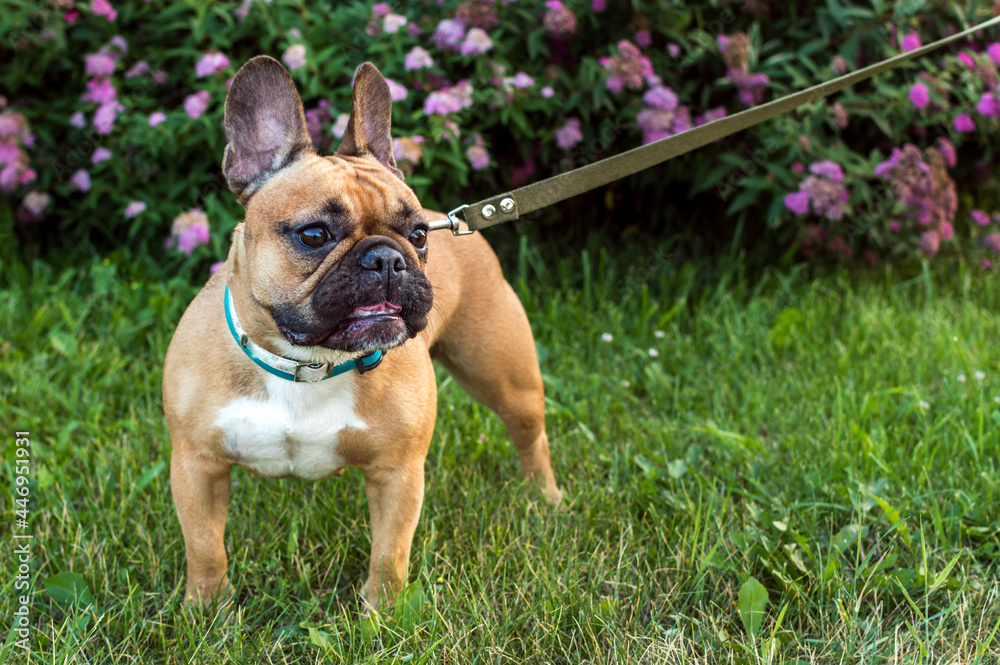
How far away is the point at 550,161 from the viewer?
16.1 ft

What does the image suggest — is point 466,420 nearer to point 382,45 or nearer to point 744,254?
point 382,45

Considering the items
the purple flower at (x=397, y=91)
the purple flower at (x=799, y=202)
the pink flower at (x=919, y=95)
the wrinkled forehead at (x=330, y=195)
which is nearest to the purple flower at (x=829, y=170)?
the purple flower at (x=799, y=202)

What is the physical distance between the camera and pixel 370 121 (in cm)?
248

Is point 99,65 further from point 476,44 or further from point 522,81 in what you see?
point 522,81

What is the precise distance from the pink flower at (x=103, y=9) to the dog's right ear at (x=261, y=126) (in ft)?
8.16

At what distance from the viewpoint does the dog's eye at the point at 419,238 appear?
231 cm

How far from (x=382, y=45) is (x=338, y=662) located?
2.86 meters

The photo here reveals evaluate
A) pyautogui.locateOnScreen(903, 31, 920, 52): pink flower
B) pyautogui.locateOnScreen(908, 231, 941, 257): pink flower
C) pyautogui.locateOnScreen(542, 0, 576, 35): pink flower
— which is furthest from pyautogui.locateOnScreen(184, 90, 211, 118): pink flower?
pyautogui.locateOnScreen(908, 231, 941, 257): pink flower

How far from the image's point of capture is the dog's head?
2.04 metres

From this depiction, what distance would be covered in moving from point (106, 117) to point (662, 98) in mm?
2662

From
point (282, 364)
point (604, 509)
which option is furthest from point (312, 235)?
point (604, 509)

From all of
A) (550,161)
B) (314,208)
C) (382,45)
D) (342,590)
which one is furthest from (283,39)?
(342,590)

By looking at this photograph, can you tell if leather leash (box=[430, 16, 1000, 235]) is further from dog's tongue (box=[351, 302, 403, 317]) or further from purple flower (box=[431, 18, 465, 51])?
purple flower (box=[431, 18, 465, 51])

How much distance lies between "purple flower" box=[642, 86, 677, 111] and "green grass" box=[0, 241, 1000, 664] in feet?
3.14
